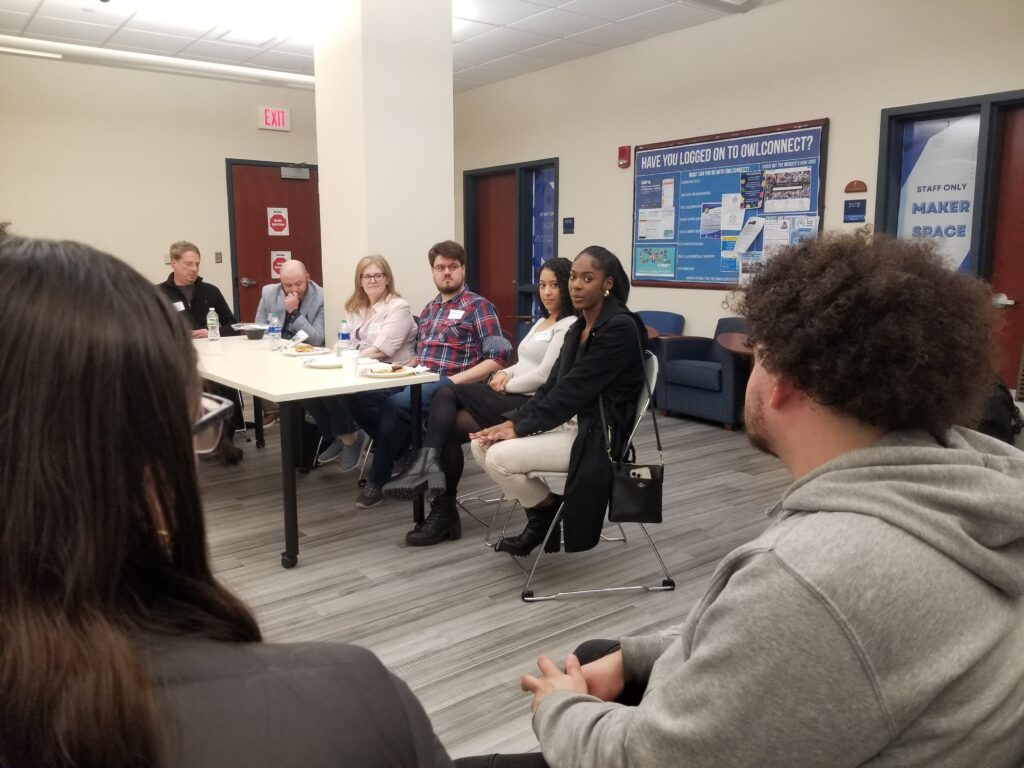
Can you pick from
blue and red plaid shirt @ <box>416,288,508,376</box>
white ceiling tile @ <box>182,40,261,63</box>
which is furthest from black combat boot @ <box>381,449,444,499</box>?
white ceiling tile @ <box>182,40,261,63</box>

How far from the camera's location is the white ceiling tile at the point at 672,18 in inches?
221

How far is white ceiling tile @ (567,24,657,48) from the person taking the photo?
241 inches

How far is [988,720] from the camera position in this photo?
0.79 metres

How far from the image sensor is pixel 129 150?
7.23 m

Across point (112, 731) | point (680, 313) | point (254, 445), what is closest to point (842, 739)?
point (112, 731)

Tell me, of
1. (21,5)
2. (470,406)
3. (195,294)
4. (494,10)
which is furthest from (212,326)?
(494,10)

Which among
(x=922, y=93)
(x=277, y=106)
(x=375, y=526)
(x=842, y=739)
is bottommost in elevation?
(x=375, y=526)

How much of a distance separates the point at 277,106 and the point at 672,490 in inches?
243

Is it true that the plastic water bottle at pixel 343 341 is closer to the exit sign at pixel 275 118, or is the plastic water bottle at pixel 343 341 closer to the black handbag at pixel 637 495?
the black handbag at pixel 637 495

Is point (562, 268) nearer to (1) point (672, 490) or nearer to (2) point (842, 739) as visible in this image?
(1) point (672, 490)

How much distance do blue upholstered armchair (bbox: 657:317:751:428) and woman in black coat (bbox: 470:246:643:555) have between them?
7.90 feet

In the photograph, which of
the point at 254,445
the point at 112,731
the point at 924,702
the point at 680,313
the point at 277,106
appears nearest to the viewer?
the point at 112,731

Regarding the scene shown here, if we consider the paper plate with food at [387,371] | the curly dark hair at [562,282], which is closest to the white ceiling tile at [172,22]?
the paper plate with food at [387,371]

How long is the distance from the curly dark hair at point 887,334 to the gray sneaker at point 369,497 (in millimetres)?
3121
